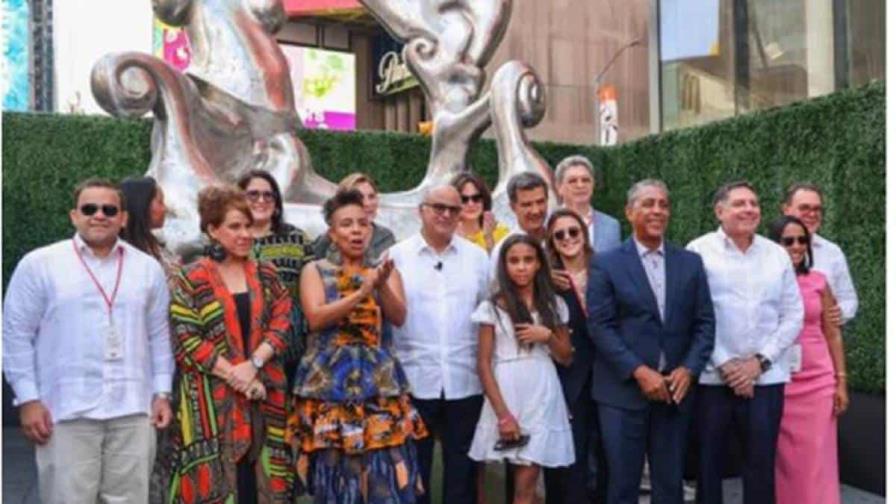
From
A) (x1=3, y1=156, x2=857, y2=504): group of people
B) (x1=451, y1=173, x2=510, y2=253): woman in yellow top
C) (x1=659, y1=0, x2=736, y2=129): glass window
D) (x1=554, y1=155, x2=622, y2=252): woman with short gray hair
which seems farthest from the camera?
(x1=659, y1=0, x2=736, y2=129): glass window

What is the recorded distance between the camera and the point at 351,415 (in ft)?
13.9

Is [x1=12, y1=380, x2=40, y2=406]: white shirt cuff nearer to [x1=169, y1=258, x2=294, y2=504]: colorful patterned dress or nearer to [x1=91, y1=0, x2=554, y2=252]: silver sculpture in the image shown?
[x1=169, y1=258, x2=294, y2=504]: colorful patterned dress

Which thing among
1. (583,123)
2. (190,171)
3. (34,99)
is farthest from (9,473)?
(34,99)

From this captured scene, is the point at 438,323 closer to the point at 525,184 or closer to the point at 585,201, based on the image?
the point at 525,184

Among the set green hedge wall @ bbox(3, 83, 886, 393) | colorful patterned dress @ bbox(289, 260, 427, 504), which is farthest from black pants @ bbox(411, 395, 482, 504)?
green hedge wall @ bbox(3, 83, 886, 393)

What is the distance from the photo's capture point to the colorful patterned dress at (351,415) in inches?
166

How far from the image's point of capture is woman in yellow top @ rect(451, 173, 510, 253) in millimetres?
5281

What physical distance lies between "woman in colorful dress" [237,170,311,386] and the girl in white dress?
77cm

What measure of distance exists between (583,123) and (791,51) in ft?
36.8

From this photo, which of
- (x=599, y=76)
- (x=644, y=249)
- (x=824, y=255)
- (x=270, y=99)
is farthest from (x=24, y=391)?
(x=599, y=76)

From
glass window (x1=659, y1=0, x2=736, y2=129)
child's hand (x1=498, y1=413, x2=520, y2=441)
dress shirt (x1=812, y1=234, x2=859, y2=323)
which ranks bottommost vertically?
child's hand (x1=498, y1=413, x2=520, y2=441)

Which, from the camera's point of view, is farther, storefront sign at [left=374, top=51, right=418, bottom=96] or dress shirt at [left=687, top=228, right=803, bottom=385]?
storefront sign at [left=374, top=51, right=418, bottom=96]

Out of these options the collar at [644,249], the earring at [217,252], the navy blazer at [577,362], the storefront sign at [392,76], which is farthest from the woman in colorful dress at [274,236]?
the storefront sign at [392,76]

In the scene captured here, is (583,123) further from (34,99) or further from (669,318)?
(34,99)
